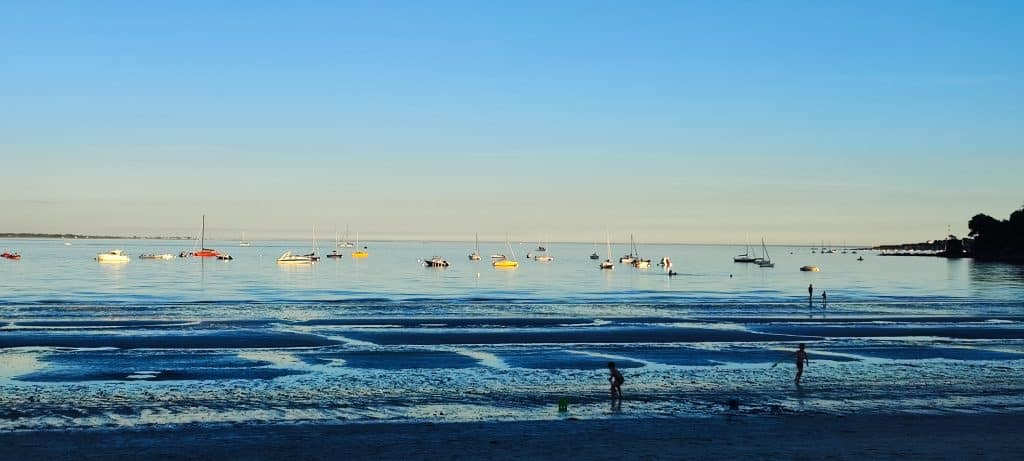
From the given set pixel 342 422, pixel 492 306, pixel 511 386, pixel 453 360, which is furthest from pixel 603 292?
pixel 342 422

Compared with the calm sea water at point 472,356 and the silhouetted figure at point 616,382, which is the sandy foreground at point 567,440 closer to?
the calm sea water at point 472,356

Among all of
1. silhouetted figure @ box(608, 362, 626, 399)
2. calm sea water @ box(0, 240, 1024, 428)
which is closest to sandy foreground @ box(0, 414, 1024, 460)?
calm sea water @ box(0, 240, 1024, 428)

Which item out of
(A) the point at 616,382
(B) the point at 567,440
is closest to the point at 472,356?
(A) the point at 616,382

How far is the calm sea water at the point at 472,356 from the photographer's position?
95.6 ft

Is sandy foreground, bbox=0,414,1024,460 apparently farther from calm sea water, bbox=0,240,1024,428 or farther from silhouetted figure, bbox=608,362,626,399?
silhouetted figure, bbox=608,362,626,399

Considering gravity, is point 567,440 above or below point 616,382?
below

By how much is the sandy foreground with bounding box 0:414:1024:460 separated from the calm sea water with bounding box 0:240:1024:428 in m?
1.60

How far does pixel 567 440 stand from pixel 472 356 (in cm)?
1798

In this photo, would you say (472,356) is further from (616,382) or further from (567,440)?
(567,440)

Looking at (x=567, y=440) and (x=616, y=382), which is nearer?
(x=567, y=440)

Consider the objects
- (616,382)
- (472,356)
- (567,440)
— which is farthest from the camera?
(472,356)

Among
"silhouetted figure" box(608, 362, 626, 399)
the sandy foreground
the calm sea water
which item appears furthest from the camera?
"silhouetted figure" box(608, 362, 626, 399)

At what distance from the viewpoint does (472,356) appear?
137 feet

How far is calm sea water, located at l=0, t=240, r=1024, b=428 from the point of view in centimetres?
2912
